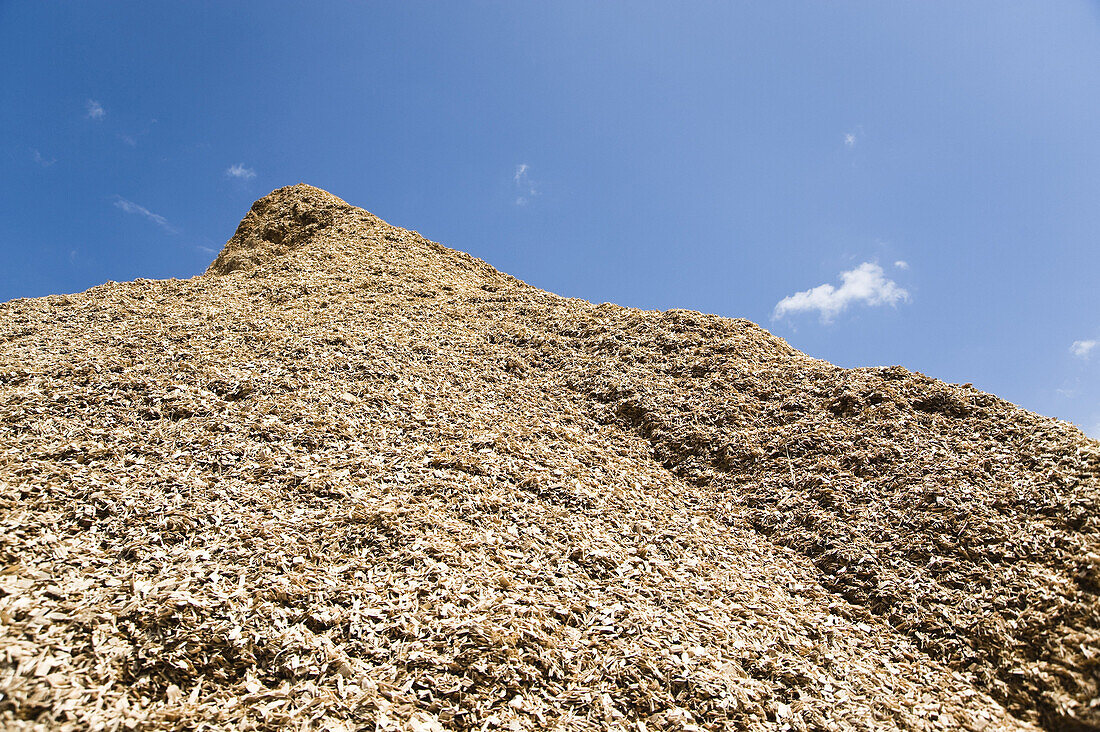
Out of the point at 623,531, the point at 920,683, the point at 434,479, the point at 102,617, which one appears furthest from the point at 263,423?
the point at 920,683

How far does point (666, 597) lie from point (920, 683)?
1751 millimetres

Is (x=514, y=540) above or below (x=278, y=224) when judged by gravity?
below

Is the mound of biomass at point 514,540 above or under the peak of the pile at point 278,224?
under

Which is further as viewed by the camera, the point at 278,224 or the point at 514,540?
the point at 278,224

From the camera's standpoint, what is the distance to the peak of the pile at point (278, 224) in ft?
42.3

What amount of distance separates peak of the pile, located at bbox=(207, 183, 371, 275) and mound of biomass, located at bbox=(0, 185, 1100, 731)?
A: 16.3 feet

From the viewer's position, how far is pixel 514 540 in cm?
447

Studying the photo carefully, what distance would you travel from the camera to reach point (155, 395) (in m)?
5.81

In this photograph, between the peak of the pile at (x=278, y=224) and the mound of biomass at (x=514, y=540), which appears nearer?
the mound of biomass at (x=514, y=540)

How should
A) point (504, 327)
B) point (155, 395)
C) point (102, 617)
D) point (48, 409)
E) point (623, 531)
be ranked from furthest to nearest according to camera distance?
point (504, 327) → point (155, 395) → point (48, 409) → point (623, 531) → point (102, 617)

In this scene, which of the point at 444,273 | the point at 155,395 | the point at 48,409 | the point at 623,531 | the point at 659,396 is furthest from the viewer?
the point at 444,273

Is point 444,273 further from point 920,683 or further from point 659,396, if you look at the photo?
point 920,683

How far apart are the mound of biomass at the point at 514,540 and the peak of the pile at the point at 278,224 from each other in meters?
4.97

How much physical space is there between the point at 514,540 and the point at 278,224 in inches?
502
